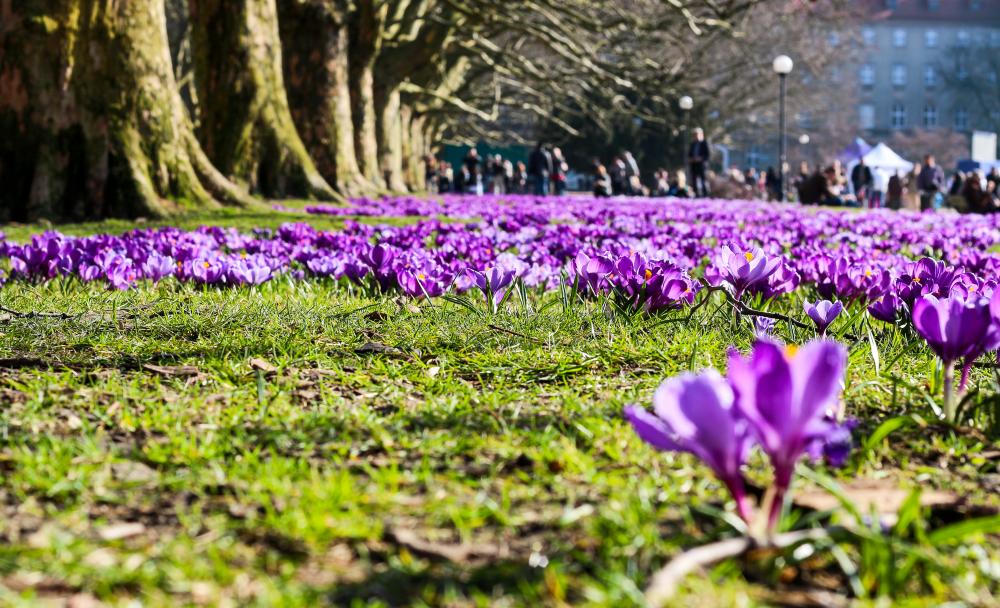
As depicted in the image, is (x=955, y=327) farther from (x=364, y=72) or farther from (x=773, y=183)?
(x=773, y=183)

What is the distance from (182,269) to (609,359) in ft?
8.01

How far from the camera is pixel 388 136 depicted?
2564 cm

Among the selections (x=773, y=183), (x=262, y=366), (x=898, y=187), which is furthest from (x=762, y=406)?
(x=773, y=183)

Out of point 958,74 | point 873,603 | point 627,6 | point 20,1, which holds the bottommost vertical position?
point 873,603

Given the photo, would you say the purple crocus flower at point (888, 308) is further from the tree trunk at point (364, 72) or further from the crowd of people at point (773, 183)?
the crowd of people at point (773, 183)

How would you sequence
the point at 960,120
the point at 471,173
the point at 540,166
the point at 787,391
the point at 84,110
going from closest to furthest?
the point at 787,391, the point at 84,110, the point at 540,166, the point at 471,173, the point at 960,120

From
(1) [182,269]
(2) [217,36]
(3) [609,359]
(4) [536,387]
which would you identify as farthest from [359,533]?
(2) [217,36]

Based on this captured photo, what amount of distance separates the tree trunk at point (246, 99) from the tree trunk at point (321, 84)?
145 inches

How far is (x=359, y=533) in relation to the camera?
1507 millimetres

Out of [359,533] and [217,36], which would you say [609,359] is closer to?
[359,533]

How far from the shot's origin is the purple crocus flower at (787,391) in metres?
1.27

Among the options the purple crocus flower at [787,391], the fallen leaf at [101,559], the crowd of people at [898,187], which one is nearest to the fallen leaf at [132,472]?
the fallen leaf at [101,559]

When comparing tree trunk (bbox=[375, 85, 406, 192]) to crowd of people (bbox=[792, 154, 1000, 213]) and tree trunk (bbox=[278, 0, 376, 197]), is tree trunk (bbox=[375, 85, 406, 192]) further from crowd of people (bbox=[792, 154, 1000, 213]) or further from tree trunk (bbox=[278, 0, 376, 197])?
crowd of people (bbox=[792, 154, 1000, 213])

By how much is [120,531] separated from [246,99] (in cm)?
1165
